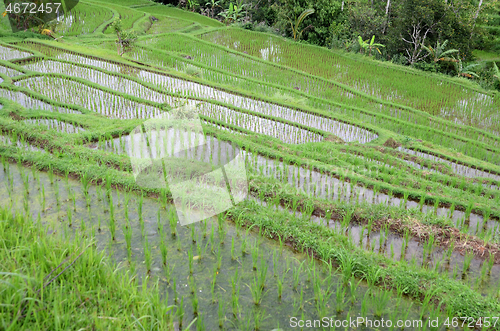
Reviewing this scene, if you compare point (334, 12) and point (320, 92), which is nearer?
point (320, 92)

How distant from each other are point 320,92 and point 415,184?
4547mm

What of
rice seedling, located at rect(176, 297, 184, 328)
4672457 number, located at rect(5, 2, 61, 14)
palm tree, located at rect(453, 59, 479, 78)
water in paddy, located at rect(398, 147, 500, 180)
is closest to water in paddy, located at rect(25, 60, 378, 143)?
water in paddy, located at rect(398, 147, 500, 180)

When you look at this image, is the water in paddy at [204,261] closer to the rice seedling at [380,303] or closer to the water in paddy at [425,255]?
the rice seedling at [380,303]

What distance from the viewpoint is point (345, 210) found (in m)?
3.89

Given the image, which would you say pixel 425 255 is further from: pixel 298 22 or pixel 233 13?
pixel 233 13

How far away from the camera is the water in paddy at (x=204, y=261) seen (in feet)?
8.58

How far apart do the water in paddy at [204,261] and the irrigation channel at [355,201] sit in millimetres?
623

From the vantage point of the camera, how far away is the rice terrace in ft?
8.42

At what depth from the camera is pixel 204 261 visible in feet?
10.1

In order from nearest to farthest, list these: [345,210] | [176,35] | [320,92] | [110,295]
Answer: [110,295] → [345,210] → [320,92] → [176,35]

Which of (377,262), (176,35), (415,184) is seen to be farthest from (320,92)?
(377,262)

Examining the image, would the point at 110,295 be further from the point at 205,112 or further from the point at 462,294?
the point at 205,112

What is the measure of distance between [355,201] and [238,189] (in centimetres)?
119

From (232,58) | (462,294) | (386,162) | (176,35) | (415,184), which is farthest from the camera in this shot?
(176,35)
